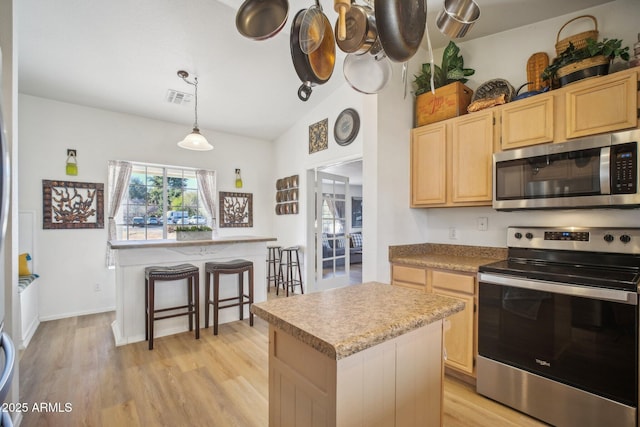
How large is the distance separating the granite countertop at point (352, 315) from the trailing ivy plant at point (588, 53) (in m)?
1.89

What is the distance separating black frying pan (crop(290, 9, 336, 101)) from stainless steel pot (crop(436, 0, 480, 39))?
50 cm

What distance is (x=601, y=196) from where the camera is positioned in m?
1.75

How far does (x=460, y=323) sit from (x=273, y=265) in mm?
3603

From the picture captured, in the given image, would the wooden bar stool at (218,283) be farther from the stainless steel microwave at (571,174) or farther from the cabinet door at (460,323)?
the stainless steel microwave at (571,174)

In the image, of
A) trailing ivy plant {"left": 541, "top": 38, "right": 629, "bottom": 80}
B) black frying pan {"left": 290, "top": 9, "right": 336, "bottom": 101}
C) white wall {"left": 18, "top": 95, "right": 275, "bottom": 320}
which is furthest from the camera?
white wall {"left": 18, "top": 95, "right": 275, "bottom": 320}

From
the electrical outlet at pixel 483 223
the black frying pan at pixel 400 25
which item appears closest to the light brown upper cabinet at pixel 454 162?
the electrical outlet at pixel 483 223

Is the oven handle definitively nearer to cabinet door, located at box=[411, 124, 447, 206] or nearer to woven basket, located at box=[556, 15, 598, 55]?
cabinet door, located at box=[411, 124, 447, 206]

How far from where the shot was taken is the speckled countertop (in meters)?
2.23

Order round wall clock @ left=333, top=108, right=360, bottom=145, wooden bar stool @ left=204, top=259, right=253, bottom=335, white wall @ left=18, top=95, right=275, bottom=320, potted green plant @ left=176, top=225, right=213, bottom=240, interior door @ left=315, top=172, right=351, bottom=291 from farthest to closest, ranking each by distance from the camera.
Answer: interior door @ left=315, top=172, right=351, bottom=291
round wall clock @ left=333, top=108, right=360, bottom=145
white wall @ left=18, top=95, right=275, bottom=320
potted green plant @ left=176, top=225, right=213, bottom=240
wooden bar stool @ left=204, top=259, right=253, bottom=335

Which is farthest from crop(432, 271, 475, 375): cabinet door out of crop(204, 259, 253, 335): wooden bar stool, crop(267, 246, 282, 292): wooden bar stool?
crop(267, 246, 282, 292): wooden bar stool

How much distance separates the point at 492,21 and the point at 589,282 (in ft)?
6.76

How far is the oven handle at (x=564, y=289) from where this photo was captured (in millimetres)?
1489

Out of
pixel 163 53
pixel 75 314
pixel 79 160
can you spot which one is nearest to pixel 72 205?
pixel 79 160

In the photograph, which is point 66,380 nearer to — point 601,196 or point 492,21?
point 601,196
